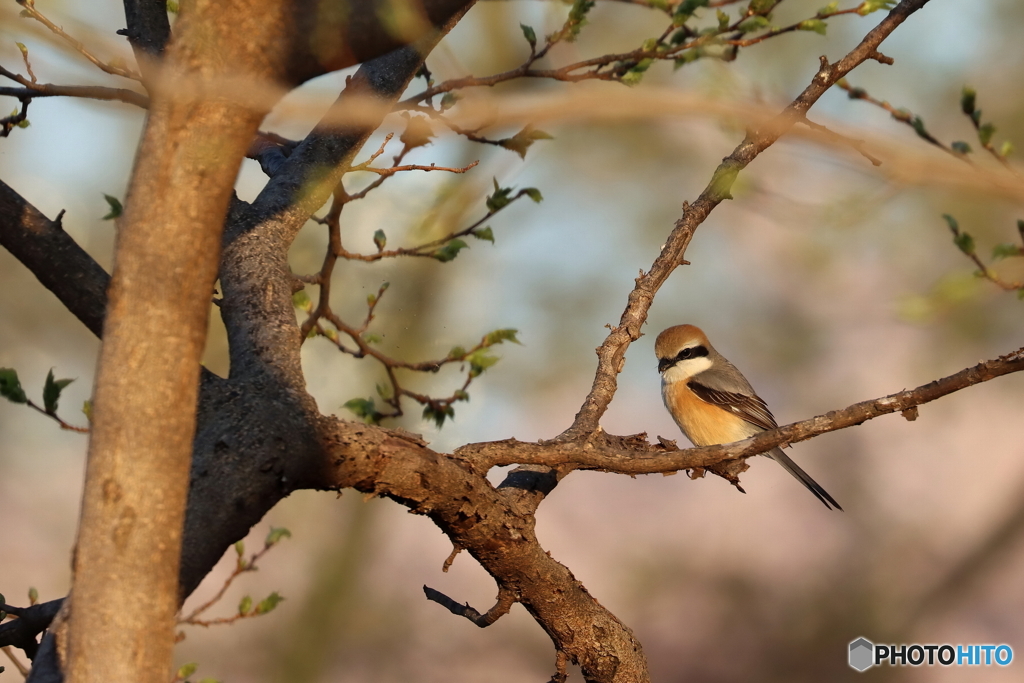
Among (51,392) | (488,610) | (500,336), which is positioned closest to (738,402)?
(500,336)

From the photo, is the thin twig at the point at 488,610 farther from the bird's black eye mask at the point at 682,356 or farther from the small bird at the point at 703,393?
the bird's black eye mask at the point at 682,356

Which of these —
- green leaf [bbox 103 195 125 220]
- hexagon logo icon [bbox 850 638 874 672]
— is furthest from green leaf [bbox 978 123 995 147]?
hexagon logo icon [bbox 850 638 874 672]

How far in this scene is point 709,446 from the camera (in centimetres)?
199

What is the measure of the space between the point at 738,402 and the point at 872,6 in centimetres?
244

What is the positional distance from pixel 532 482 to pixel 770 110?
1519mm

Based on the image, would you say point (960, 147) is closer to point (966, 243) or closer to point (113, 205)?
point (966, 243)

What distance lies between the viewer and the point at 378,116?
3.56 ft

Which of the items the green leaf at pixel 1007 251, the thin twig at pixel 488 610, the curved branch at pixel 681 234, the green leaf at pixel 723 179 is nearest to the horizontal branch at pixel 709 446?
the curved branch at pixel 681 234

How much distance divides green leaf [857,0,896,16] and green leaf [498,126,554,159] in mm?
986

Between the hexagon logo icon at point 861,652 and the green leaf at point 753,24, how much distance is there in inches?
160

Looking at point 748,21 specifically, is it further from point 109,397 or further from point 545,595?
point 109,397

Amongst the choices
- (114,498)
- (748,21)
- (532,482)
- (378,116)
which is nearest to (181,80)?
(378,116)

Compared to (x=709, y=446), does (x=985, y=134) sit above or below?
above

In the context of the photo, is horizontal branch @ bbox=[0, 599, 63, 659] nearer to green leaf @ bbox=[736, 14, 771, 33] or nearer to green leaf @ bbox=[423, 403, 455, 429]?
green leaf @ bbox=[423, 403, 455, 429]
